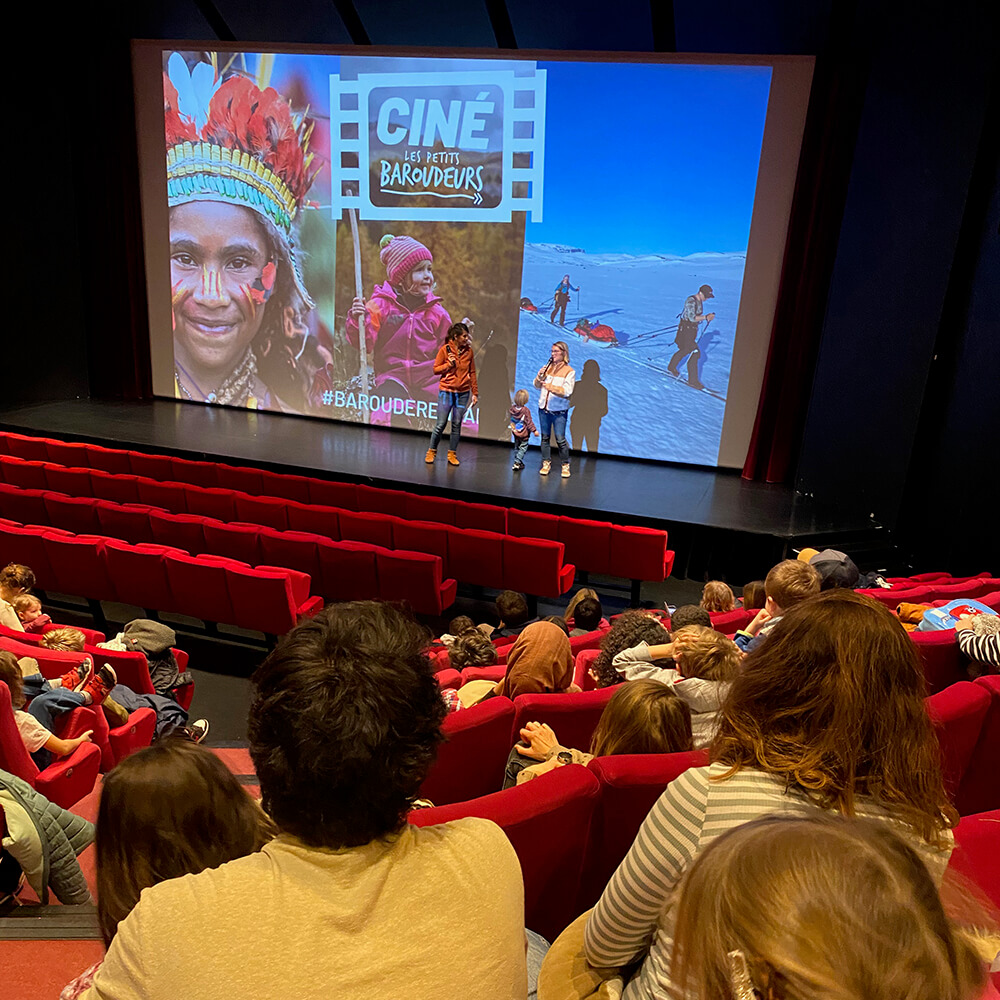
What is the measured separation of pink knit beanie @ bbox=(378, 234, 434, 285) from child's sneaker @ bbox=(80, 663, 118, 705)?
5.89 metres

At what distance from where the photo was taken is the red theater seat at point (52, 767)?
7.89 ft

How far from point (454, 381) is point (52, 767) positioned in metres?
5.34

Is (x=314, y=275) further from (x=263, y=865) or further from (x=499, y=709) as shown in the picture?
(x=263, y=865)

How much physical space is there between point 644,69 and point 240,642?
603 centimetres

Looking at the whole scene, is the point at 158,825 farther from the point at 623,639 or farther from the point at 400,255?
the point at 400,255

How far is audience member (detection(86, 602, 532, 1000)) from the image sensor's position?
80 centimetres

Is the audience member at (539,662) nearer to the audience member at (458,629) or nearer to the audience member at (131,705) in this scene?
the audience member at (458,629)

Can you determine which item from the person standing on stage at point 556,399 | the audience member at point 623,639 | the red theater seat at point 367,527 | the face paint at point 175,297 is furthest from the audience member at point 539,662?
the face paint at point 175,297

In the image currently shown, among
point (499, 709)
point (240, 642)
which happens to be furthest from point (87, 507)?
point (499, 709)

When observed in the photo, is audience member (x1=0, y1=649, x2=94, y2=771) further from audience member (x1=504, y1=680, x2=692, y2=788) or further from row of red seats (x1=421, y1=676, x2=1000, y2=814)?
audience member (x1=504, y1=680, x2=692, y2=788)

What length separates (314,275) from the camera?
8.58 m

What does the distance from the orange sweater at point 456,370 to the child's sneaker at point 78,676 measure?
488 cm

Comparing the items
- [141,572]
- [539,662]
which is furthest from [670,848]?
[141,572]

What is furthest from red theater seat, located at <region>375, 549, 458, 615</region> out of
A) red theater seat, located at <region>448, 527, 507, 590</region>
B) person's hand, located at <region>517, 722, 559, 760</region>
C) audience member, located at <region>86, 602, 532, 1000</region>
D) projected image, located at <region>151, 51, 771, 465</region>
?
audience member, located at <region>86, 602, 532, 1000</region>
